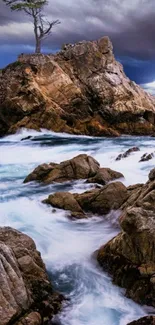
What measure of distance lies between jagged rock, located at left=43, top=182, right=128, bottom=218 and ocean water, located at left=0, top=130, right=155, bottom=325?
23cm

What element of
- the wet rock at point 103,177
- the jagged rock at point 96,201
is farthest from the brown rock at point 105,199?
the wet rock at point 103,177

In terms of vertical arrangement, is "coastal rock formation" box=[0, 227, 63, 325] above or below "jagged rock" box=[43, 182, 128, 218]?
below

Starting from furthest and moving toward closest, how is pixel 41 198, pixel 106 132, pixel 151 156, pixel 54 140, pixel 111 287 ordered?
pixel 106 132 → pixel 54 140 → pixel 151 156 → pixel 41 198 → pixel 111 287

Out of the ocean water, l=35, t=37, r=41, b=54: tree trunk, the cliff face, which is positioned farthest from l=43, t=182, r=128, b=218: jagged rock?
l=35, t=37, r=41, b=54: tree trunk

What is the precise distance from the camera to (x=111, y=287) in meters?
6.26

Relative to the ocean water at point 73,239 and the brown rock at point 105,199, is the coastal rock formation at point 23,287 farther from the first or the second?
the brown rock at point 105,199

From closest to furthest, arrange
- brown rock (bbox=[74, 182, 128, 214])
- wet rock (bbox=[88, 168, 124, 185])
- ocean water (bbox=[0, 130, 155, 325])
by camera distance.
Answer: ocean water (bbox=[0, 130, 155, 325])
brown rock (bbox=[74, 182, 128, 214])
wet rock (bbox=[88, 168, 124, 185])

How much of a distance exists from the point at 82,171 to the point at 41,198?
7.15ft

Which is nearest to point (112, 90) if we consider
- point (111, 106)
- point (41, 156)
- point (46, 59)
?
point (111, 106)

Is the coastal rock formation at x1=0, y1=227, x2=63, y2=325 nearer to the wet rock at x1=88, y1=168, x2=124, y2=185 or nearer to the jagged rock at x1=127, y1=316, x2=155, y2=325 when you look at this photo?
the jagged rock at x1=127, y1=316, x2=155, y2=325

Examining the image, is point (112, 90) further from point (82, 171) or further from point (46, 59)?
point (82, 171)

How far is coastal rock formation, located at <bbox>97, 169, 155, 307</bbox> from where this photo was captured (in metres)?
5.80

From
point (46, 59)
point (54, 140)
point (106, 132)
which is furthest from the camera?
point (46, 59)

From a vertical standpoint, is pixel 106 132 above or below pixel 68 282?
above
